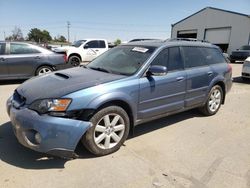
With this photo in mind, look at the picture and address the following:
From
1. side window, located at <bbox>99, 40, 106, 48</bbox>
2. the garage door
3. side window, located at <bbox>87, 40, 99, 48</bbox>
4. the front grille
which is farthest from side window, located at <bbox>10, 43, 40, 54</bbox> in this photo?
the garage door

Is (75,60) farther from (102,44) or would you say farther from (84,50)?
(102,44)

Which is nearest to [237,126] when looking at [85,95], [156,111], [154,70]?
[156,111]

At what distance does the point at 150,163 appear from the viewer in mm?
3297

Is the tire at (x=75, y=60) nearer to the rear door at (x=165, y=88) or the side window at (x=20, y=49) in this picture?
the side window at (x=20, y=49)

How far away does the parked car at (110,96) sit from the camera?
9.76ft

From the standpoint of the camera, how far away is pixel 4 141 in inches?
Answer: 146

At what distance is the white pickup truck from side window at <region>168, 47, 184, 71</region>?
401 inches

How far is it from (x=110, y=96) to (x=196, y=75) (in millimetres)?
2127

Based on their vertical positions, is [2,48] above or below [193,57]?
below

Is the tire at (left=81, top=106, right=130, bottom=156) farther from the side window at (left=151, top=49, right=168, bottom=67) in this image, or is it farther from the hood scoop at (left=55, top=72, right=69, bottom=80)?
the side window at (left=151, top=49, right=168, bottom=67)

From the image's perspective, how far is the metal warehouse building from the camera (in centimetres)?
2991

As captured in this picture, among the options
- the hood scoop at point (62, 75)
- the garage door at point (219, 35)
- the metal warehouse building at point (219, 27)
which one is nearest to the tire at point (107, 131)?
the hood scoop at point (62, 75)

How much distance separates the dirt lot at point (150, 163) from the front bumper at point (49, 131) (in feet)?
0.99

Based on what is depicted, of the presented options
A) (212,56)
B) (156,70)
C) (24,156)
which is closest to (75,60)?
(212,56)
